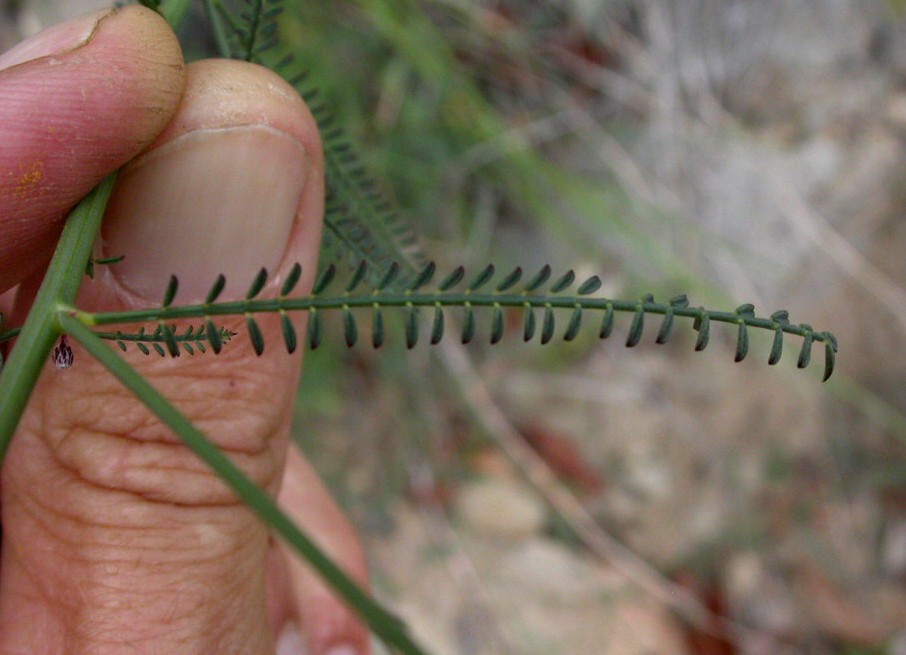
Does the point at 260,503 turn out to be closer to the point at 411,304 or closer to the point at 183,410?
the point at 411,304

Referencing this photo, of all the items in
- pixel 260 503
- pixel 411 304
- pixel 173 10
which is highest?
pixel 173 10

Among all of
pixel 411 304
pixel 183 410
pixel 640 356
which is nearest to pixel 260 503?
pixel 411 304

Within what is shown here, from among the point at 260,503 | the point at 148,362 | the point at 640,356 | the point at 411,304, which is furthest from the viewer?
the point at 640,356

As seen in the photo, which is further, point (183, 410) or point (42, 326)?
point (183, 410)

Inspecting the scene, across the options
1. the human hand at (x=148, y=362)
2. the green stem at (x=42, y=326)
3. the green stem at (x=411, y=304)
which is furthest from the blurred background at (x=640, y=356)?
the green stem at (x=411, y=304)

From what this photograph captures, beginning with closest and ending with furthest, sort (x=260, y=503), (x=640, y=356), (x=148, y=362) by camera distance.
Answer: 1. (x=260, y=503)
2. (x=148, y=362)
3. (x=640, y=356)

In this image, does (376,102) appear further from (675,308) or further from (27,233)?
(675,308)

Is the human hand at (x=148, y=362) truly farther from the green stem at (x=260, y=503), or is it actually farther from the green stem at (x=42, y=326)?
the green stem at (x=260, y=503)
